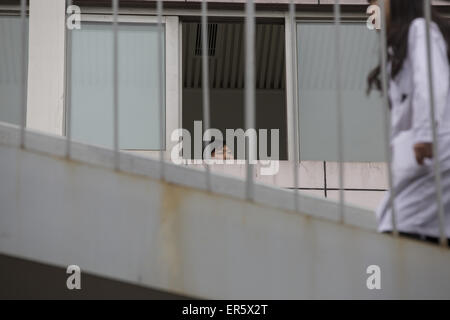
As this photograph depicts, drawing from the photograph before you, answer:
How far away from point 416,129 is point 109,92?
6305mm

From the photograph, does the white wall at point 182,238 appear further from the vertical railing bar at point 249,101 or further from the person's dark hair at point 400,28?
the person's dark hair at point 400,28

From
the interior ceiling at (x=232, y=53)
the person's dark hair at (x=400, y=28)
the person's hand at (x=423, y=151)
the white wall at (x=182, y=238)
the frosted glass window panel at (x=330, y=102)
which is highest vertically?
the interior ceiling at (x=232, y=53)

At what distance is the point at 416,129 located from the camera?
12.0 feet

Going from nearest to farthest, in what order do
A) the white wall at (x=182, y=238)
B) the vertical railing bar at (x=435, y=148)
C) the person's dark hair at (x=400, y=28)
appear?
the white wall at (x=182, y=238) < the vertical railing bar at (x=435, y=148) < the person's dark hair at (x=400, y=28)

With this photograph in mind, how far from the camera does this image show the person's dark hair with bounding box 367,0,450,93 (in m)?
3.82

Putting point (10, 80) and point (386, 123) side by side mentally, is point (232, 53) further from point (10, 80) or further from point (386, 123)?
point (386, 123)

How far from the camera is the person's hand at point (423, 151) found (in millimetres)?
3635

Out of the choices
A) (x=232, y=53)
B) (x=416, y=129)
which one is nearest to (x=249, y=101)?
(x=416, y=129)

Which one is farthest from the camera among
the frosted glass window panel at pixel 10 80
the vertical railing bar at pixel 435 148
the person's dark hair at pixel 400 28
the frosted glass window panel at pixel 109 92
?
the frosted glass window panel at pixel 109 92

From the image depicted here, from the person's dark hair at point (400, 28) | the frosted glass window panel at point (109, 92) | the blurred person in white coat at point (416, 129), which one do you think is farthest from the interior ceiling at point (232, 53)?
the blurred person in white coat at point (416, 129)

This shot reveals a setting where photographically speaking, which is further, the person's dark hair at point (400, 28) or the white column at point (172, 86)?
the white column at point (172, 86)

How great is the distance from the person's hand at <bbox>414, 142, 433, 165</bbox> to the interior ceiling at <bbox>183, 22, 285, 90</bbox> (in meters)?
6.87

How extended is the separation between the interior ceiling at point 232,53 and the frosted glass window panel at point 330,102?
1.47 ft

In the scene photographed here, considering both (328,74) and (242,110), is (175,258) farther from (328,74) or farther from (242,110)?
(242,110)
